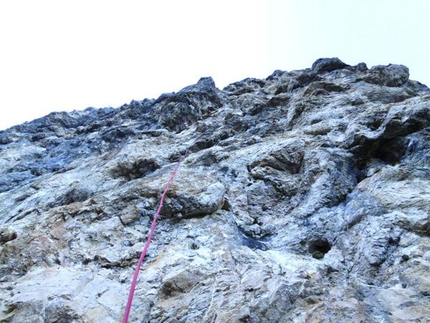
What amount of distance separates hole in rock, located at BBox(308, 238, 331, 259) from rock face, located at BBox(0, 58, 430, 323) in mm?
23

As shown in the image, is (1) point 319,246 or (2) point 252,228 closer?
(1) point 319,246

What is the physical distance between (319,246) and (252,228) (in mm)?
1380

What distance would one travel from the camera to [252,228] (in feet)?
21.0

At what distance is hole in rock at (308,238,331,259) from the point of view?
5.45 m

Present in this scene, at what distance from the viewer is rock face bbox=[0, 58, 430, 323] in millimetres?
3904

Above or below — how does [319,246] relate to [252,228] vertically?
below

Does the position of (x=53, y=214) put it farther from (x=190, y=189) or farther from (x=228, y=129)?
(x=228, y=129)

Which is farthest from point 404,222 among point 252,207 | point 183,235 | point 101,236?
point 101,236

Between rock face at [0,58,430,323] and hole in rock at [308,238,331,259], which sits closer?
rock face at [0,58,430,323]

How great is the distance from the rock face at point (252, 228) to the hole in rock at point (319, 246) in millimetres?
23

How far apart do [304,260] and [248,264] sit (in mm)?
955

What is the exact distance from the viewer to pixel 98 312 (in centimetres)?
423

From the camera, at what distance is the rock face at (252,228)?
154 inches

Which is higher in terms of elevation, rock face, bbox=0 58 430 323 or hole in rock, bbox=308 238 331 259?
rock face, bbox=0 58 430 323
